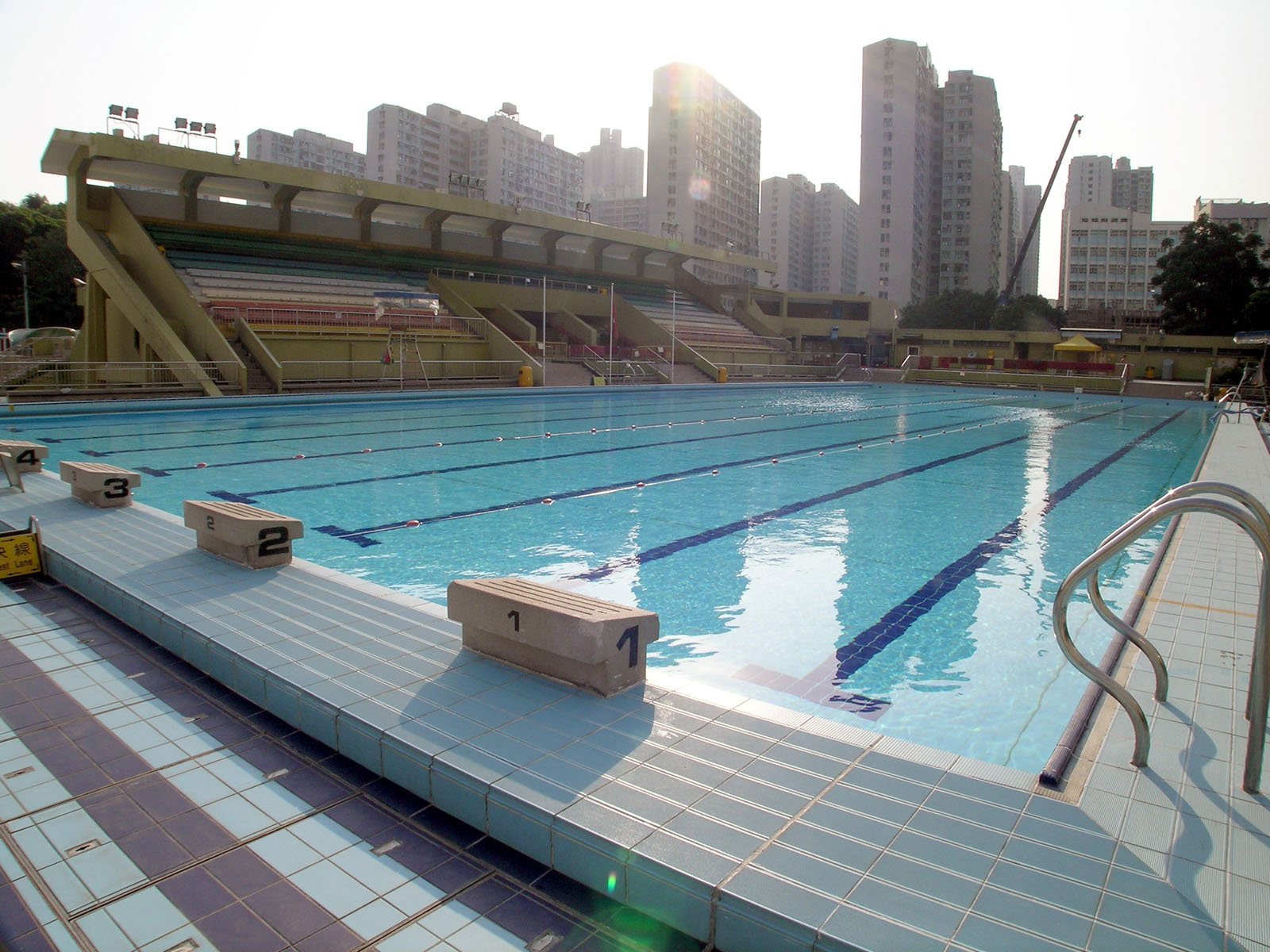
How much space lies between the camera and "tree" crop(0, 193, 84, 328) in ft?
121

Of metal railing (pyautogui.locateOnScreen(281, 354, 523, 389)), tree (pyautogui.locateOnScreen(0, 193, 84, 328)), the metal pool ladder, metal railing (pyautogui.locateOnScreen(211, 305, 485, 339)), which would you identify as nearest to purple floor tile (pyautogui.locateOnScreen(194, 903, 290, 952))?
the metal pool ladder

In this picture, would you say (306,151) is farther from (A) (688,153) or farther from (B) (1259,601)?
(B) (1259,601)

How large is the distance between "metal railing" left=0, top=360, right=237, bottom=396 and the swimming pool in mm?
1514

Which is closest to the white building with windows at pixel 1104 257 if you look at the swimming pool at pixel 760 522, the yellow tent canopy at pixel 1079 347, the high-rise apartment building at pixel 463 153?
the yellow tent canopy at pixel 1079 347

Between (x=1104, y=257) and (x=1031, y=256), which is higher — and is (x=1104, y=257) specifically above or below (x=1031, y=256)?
below

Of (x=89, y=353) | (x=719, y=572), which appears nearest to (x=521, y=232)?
(x=89, y=353)

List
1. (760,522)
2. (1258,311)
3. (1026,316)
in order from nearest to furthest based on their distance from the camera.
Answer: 1. (760,522)
2. (1258,311)
3. (1026,316)

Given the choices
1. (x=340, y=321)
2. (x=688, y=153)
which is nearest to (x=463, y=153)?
(x=688, y=153)

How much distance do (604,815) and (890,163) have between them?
77.7m

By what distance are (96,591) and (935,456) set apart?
423 inches

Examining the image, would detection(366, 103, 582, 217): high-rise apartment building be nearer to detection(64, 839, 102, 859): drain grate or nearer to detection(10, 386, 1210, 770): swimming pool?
detection(10, 386, 1210, 770): swimming pool

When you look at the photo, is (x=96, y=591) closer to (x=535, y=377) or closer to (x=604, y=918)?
(x=604, y=918)

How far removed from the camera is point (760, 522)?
7.03m

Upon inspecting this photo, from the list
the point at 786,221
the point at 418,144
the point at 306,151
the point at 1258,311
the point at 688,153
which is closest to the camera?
the point at 1258,311
